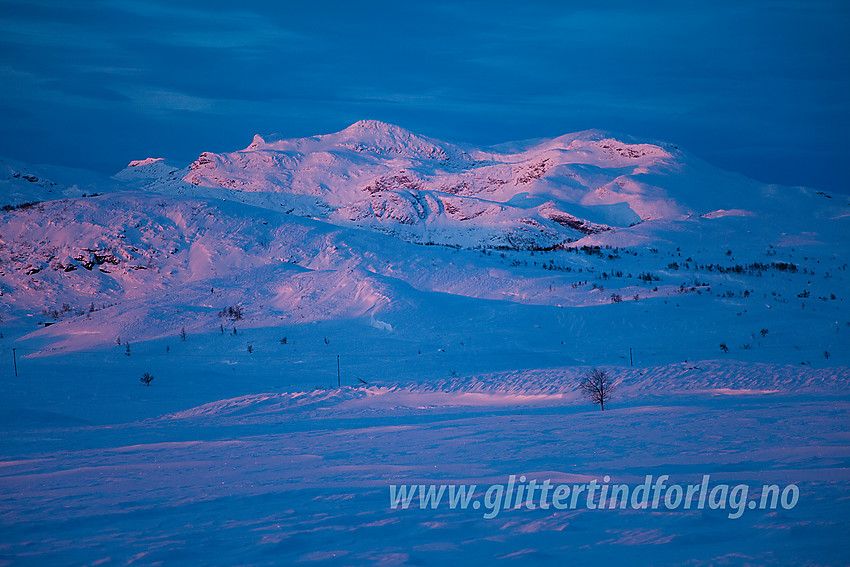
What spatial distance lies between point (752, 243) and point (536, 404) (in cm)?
2341

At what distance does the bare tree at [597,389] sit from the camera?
12.6 meters

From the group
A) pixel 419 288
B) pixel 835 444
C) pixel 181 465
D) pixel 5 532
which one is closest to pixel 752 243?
pixel 419 288

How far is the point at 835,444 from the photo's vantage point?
8344mm

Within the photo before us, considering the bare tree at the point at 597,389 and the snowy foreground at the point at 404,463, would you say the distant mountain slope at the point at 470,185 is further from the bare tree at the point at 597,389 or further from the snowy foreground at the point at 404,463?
the snowy foreground at the point at 404,463

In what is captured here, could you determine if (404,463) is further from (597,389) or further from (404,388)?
(404,388)

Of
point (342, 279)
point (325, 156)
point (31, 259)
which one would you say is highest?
point (325, 156)

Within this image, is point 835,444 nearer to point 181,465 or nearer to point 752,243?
point 181,465

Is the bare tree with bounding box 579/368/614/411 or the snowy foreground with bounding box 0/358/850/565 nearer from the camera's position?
the snowy foreground with bounding box 0/358/850/565

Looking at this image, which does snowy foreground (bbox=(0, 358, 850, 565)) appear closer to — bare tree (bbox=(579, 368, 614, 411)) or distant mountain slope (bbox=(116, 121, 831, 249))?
bare tree (bbox=(579, 368, 614, 411))

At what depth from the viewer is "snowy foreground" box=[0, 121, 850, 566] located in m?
5.61

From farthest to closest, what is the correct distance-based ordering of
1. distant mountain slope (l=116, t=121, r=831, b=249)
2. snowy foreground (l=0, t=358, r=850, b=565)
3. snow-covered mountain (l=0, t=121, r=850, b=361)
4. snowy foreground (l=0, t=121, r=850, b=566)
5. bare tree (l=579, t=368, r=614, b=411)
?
1. distant mountain slope (l=116, t=121, r=831, b=249)
2. snow-covered mountain (l=0, t=121, r=850, b=361)
3. bare tree (l=579, t=368, r=614, b=411)
4. snowy foreground (l=0, t=121, r=850, b=566)
5. snowy foreground (l=0, t=358, r=850, b=565)

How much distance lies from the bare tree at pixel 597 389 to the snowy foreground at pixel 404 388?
0.31 m

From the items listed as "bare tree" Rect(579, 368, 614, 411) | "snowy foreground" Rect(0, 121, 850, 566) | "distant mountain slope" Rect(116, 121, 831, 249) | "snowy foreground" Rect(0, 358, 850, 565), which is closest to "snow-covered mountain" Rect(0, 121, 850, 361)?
"snowy foreground" Rect(0, 121, 850, 566)

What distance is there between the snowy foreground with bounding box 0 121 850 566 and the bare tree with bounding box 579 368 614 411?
31cm
